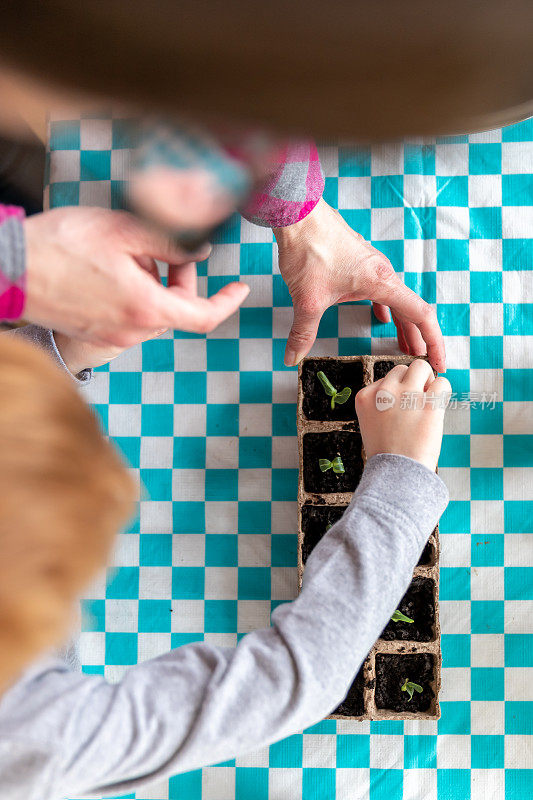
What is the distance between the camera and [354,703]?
856 millimetres

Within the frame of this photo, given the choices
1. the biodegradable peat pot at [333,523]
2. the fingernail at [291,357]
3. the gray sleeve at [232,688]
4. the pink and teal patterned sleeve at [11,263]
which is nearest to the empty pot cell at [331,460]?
the biodegradable peat pot at [333,523]

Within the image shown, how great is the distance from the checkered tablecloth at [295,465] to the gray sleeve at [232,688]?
0.32 metres

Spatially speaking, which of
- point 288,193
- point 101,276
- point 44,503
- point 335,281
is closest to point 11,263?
point 101,276

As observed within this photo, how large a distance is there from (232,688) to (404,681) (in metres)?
0.37

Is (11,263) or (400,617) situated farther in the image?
(400,617)

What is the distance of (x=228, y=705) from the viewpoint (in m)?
0.58

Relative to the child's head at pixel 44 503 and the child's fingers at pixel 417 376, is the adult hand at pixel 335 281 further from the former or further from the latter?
the child's head at pixel 44 503

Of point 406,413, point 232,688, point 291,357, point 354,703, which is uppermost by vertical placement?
point 291,357

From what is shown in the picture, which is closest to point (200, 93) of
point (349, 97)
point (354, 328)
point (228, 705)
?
point (349, 97)

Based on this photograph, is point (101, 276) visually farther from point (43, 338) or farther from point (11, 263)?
point (43, 338)

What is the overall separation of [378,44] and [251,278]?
0.80 metres

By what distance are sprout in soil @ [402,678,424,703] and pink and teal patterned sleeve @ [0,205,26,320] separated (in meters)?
0.71

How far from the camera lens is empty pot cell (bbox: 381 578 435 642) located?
848mm

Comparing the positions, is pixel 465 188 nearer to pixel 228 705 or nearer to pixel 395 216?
pixel 395 216
